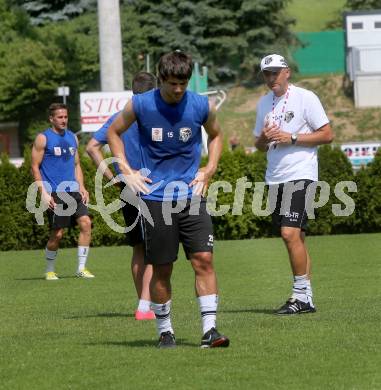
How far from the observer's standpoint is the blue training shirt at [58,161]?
15.9 metres

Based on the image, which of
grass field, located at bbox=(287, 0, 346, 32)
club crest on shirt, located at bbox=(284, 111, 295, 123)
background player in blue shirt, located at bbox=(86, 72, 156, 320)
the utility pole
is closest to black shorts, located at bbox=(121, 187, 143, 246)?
background player in blue shirt, located at bbox=(86, 72, 156, 320)

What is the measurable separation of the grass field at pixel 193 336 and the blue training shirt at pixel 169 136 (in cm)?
120

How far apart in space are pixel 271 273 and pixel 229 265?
1746 millimetres

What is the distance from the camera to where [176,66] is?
814cm

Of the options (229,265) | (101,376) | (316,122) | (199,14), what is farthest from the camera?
(199,14)

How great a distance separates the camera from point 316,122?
1076 cm

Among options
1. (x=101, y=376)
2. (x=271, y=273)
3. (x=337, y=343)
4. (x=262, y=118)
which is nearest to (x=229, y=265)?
(x=271, y=273)

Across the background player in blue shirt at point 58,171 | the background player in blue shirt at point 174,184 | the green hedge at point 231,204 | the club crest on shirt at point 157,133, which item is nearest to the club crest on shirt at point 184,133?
the background player in blue shirt at point 174,184

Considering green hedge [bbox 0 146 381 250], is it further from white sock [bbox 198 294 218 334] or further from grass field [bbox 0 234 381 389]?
white sock [bbox 198 294 218 334]

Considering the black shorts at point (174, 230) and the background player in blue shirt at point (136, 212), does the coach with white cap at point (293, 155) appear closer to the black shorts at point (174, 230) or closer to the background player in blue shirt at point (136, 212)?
the background player in blue shirt at point (136, 212)

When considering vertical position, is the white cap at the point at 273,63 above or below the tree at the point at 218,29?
below

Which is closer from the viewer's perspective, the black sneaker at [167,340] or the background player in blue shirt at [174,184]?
the background player in blue shirt at [174,184]

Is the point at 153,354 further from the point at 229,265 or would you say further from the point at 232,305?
the point at 229,265

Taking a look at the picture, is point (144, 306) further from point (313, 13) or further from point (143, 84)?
point (313, 13)
